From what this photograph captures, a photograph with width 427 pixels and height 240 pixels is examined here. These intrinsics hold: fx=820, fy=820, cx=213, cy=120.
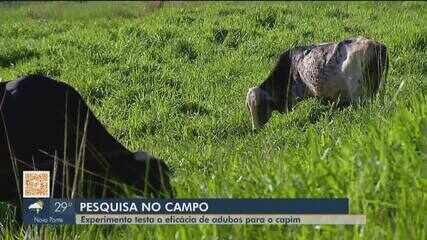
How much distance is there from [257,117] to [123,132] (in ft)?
5.47

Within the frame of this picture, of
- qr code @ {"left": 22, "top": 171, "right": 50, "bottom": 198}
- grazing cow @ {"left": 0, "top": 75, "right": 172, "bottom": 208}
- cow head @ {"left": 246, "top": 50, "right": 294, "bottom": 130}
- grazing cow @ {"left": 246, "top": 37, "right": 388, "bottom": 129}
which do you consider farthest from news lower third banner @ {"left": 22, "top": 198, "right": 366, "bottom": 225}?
cow head @ {"left": 246, "top": 50, "right": 294, "bottom": 130}

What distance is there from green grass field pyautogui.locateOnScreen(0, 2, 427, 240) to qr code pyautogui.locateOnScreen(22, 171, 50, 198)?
11.9 inches

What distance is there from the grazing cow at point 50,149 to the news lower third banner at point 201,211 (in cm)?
90

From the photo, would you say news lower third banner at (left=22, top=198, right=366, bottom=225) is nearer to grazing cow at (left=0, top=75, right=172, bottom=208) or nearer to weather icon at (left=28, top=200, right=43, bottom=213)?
weather icon at (left=28, top=200, right=43, bottom=213)

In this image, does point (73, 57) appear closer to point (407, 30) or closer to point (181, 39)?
point (181, 39)

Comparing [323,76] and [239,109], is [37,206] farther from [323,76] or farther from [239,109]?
[239,109]

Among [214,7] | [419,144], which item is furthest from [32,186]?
[214,7]

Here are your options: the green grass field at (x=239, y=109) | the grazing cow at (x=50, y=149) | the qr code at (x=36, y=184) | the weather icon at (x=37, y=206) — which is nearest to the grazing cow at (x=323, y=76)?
the green grass field at (x=239, y=109)

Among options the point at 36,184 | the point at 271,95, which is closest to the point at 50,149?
the point at 36,184

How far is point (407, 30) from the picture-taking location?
13.2 m

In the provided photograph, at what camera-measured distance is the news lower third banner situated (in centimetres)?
405

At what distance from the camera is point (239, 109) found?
10188mm

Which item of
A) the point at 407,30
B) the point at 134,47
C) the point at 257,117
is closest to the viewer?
the point at 257,117

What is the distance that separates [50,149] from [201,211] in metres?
1.86
